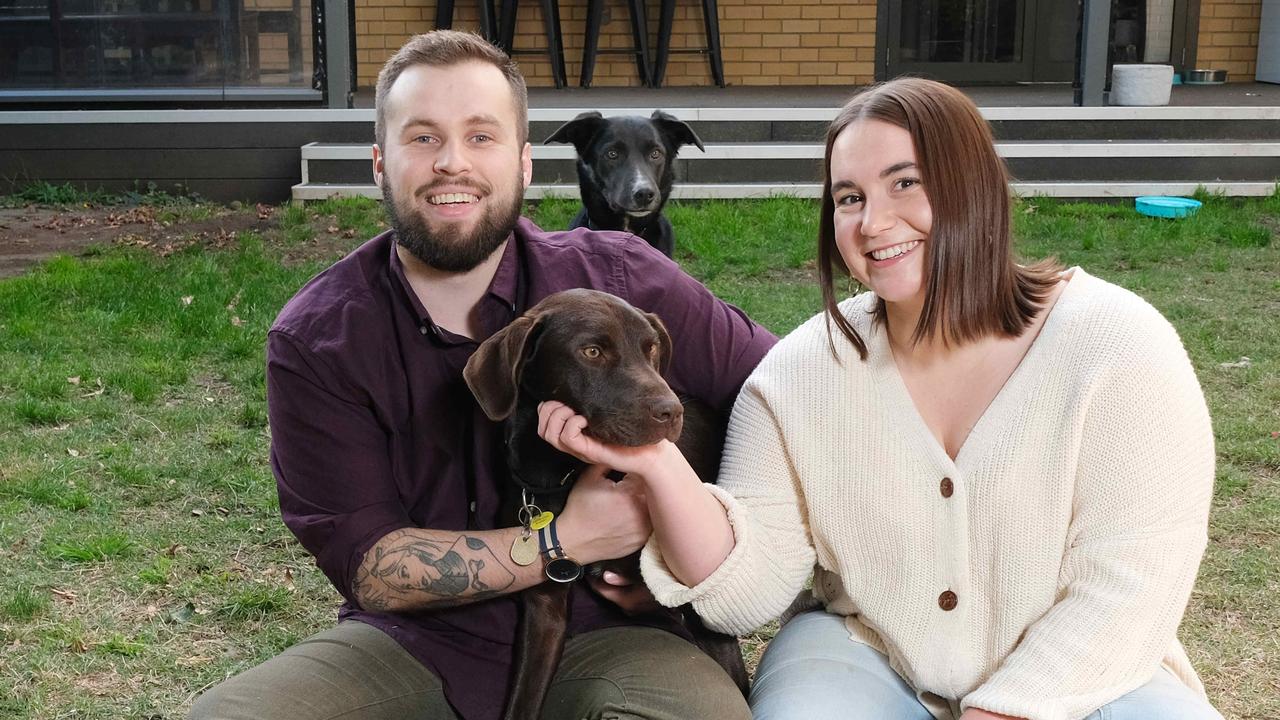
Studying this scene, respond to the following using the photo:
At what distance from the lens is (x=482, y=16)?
12672mm

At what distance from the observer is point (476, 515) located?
9.17 feet

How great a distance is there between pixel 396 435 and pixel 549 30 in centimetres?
1060

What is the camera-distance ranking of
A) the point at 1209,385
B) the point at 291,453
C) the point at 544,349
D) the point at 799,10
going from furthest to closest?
the point at 799,10 → the point at 1209,385 → the point at 291,453 → the point at 544,349

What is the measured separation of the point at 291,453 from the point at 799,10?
38.1 feet

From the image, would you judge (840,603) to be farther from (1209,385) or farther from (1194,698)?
(1209,385)

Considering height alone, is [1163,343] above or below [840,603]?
above

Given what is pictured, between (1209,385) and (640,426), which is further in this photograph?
(1209,385)

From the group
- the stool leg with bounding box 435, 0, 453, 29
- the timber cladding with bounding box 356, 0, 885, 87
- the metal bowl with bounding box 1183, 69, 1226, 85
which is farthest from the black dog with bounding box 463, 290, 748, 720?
the metal bowl with bounding box 1183, 69, 1226, 85

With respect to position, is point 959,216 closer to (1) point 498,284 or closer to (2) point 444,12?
(1) point 498,284

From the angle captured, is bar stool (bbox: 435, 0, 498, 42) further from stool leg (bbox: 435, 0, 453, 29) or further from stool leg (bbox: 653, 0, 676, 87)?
stool leg (bbox: 653, 0, 676, 87)

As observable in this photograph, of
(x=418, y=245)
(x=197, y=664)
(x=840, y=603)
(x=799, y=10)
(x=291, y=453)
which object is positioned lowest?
(x=197, y=664)

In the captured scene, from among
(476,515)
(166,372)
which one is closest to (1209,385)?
(476,515)

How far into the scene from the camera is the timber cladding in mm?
13227

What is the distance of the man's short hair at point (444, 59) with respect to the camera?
2842 mm
